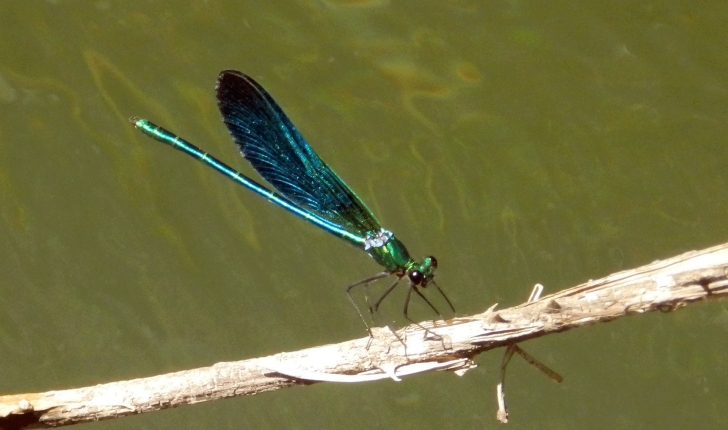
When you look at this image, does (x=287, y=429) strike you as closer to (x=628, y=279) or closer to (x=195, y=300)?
(x=195, y=300)

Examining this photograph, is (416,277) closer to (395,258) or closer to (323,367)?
(395,258)

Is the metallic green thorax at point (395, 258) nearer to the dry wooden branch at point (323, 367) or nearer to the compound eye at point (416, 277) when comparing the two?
the compound eye at point (416, 277)

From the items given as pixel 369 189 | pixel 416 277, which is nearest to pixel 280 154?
pixel 416 277

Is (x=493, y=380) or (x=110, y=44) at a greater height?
(x=110, y=44)

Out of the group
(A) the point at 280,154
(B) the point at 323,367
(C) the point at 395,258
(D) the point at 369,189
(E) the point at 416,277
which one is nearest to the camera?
(B) the point at 323,367

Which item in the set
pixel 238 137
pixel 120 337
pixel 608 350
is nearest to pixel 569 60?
pixel 608 350
